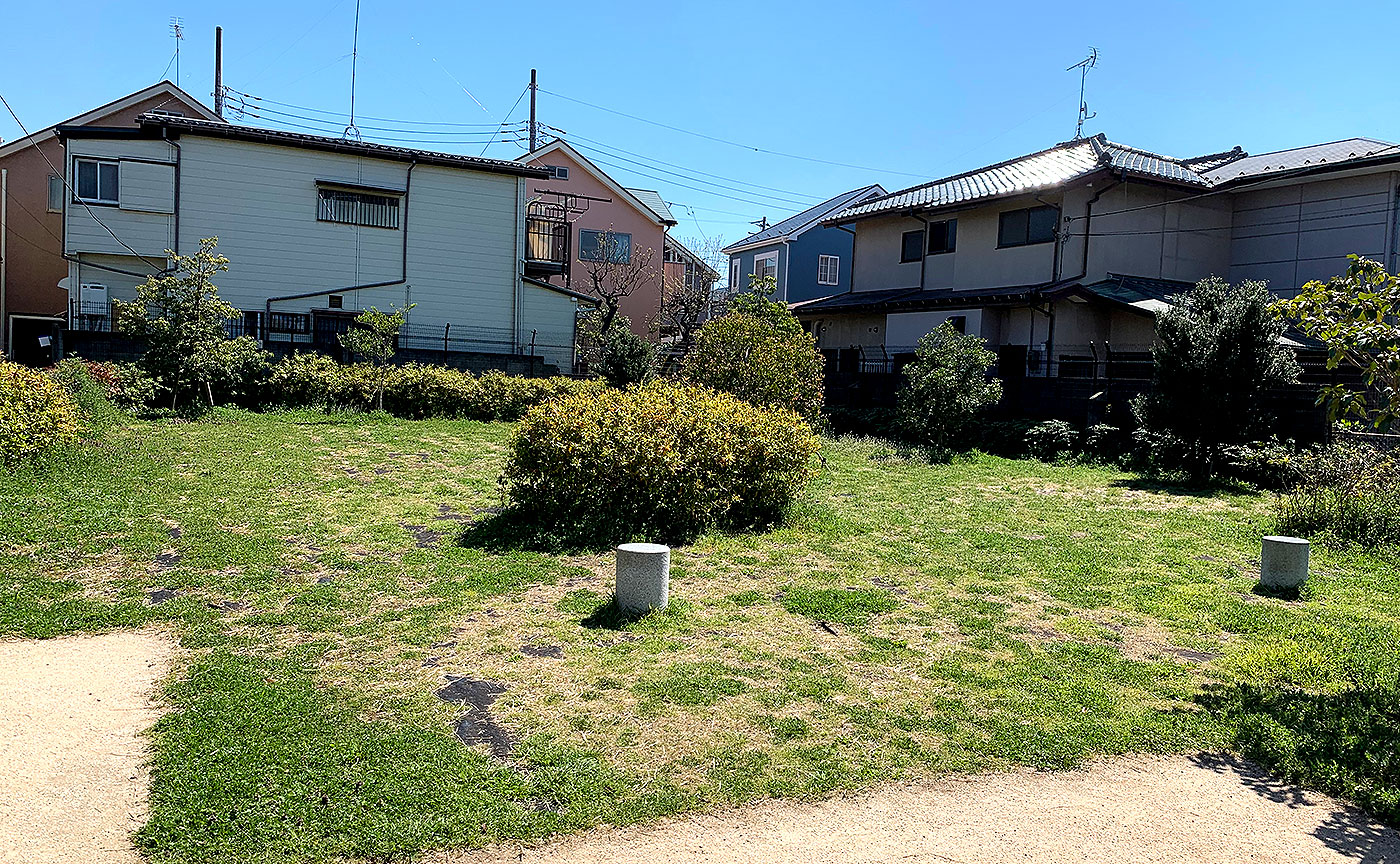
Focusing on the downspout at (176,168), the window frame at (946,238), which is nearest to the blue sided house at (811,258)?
the window frame at (946,238)

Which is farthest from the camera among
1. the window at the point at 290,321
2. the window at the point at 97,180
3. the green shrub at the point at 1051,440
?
the window at the point at 290,321

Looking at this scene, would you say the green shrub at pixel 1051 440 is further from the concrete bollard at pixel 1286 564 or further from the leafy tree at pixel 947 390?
the concrete bollard at pixel 1286 564

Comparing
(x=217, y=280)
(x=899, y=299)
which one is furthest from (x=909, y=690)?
(x=217, y=280)

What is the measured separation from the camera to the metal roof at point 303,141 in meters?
23.6

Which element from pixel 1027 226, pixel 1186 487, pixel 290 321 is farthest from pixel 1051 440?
pixel 290 321

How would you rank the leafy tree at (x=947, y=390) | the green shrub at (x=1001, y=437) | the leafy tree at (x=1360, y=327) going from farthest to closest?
the green shrub at (x=1001, y=437), the leafy tree at (x=947, y=390), the leafy tree at (x=1360, y=327)

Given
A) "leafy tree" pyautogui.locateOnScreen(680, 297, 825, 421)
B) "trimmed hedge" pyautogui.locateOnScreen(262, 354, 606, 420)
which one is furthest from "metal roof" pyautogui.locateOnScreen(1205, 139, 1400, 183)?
"trimmed hedge" pyautogui.locateOnScreen(262, 354, 606, 420)

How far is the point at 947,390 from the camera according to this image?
17438 mm

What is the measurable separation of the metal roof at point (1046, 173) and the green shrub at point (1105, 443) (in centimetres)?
662

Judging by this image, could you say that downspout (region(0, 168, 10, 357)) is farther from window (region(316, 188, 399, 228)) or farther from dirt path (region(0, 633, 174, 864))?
dirt path (region(0, 633, 174, 864))

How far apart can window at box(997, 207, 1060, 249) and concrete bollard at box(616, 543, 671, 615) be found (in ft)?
60.9

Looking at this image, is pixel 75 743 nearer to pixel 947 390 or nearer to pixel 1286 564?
pixel 1286 564

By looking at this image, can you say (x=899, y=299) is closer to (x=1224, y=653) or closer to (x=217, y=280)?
(x=217, y=280)

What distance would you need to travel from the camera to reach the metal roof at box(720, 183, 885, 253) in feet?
122
